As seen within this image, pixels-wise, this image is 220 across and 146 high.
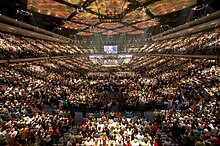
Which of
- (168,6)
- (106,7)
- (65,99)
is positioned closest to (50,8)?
(106,7)

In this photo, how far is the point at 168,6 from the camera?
27.7 meters

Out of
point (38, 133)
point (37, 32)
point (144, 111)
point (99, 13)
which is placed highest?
point (99, 13)

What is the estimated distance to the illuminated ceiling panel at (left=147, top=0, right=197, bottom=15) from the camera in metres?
25.3

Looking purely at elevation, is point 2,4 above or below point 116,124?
above

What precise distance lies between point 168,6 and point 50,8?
17.0m

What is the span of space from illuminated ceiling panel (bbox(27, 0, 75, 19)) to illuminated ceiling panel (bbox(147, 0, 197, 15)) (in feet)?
40.0

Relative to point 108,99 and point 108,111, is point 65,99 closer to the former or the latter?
point 108,99

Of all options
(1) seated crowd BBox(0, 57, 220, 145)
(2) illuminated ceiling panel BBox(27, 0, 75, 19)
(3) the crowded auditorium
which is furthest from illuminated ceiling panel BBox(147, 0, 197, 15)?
(2) illuminated ceiling panel BBox(27, 0, 75, 19)

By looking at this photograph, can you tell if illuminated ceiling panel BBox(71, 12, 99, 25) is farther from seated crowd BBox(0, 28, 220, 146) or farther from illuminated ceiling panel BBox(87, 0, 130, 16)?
seated crowd BBox(0, 28, 220, 146)

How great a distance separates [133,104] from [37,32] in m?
31.5

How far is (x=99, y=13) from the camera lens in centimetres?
3189

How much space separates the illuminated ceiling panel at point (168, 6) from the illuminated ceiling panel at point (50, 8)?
12200 mm

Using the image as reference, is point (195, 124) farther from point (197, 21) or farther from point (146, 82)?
point (197, 21)

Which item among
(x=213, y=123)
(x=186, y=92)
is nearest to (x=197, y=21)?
(x=186, y=92)
